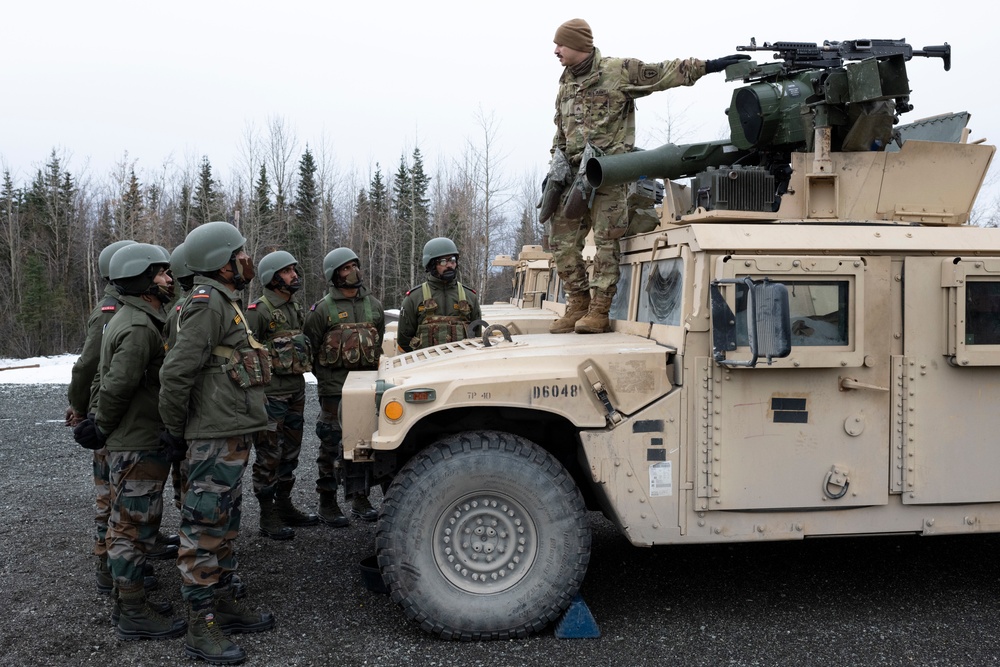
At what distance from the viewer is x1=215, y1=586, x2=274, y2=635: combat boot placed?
4.07 m

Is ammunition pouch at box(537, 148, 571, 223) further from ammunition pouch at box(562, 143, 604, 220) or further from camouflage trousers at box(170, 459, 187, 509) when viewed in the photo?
camouflage trousers at box(170, 459, 187, 509)

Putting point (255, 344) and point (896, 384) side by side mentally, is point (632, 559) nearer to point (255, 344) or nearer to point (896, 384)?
point (896, 384)

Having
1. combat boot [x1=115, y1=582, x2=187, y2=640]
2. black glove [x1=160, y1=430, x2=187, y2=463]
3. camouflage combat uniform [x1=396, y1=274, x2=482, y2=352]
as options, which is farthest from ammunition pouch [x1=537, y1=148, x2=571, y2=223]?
combat boot [x1=115, y1=582, x2=187, y2=640]

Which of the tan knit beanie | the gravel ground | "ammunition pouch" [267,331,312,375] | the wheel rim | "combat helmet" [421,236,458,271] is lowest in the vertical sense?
the gravel ground

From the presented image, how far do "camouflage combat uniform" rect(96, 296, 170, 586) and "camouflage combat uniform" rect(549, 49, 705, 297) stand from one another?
2476 millimetres

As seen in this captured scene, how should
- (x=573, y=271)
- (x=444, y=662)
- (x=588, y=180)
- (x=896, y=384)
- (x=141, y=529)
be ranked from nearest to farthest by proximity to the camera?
(x=444, y=662), (x=896, y=384), (x=141, y=529), (x=588, y=180), (x=573, y=271)

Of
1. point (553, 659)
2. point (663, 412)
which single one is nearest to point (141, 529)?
point (553, 659)

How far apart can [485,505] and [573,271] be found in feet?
6.55

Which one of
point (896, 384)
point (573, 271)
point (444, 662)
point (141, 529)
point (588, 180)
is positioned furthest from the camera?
point (573, 271)

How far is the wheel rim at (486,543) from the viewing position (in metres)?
3.90

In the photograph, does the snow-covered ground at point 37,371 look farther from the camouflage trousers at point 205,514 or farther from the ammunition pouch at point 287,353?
the camouflage trousers at point 205,514

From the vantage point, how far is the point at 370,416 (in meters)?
4.00

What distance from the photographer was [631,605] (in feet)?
14.3

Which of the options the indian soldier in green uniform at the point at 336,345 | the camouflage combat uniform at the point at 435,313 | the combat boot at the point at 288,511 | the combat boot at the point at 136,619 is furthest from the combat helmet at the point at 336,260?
the combat boot at the point at 136,619
